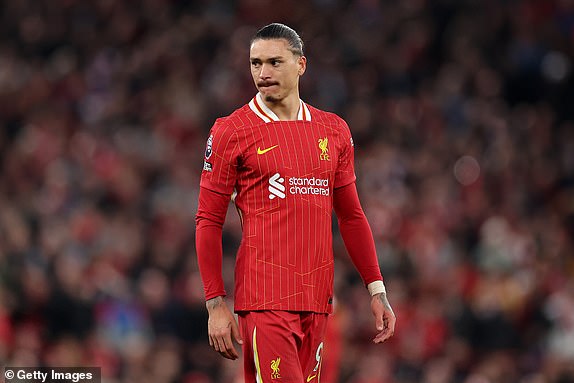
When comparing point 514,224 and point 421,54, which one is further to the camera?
point 421,54

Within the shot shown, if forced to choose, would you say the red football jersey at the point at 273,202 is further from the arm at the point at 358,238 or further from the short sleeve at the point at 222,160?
the arm at the point at 358,238

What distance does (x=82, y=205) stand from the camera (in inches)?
527

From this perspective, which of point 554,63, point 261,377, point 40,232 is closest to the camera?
point 261,377

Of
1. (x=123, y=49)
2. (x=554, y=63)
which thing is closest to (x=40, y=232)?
(x=123, y=49)

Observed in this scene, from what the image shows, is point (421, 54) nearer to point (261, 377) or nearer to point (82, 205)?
point (82, 205)

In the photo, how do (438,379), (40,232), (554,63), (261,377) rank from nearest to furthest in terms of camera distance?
(261,377), (438,379), (40,232), (554,63)

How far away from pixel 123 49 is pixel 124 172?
2.98 m

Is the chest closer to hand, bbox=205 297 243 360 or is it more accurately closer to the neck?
the neck

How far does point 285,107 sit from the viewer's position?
19.3 ft

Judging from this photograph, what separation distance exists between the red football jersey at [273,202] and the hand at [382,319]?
30cm

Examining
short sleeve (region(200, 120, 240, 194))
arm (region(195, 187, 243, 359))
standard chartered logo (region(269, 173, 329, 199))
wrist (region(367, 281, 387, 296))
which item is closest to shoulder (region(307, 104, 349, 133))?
standard chartered logo (region(269, 173, 329, 199))
